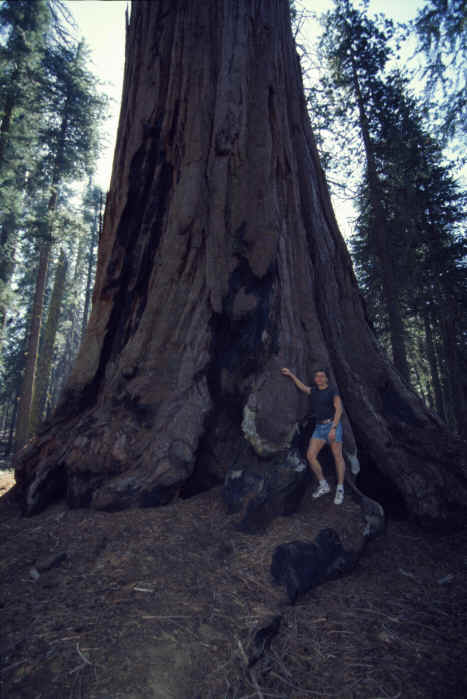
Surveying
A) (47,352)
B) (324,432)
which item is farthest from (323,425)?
(47,352)

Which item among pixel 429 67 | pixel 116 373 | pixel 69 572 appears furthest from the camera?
pixel 429 67

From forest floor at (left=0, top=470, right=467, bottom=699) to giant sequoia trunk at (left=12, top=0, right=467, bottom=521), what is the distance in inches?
21.5

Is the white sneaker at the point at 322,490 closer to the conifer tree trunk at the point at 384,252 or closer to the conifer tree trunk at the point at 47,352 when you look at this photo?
the conifer tree trunk at the point at 384,252

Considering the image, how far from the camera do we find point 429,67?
29.2ft

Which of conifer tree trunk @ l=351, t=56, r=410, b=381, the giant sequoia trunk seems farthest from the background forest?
the giant sequoia trunk

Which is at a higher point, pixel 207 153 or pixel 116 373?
pixel 207 153

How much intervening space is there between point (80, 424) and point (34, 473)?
718 millimetres

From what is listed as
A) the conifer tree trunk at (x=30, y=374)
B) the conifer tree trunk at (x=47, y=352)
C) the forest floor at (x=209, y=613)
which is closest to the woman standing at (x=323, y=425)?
the forest floor at (x=209, y=613)

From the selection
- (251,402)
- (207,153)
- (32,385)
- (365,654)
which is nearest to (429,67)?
(207,153)

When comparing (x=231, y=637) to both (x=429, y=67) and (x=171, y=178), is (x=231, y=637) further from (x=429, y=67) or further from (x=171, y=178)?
(x=429, y=67)

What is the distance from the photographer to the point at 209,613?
2.26 m

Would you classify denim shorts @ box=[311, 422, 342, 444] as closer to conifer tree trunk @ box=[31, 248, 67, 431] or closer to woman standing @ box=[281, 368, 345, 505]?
woman standing @ box=[281, 368, 345, 505]

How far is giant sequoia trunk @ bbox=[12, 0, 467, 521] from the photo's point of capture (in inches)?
151

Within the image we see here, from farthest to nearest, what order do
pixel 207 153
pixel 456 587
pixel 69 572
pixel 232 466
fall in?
pixel 207 153 → pixel 232 466 → pixel 456 587 → pixel 69 572
